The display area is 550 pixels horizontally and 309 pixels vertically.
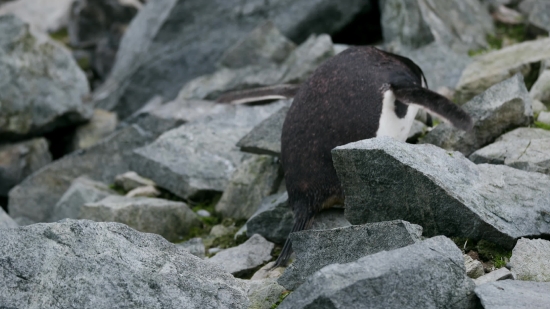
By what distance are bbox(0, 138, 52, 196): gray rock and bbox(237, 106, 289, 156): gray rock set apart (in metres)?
4.59

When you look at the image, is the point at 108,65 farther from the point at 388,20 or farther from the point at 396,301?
the point at 396,301

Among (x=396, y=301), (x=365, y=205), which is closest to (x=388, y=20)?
(x=365, y=205)

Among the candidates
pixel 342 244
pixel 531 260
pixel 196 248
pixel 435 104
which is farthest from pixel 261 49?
pixel 531 260

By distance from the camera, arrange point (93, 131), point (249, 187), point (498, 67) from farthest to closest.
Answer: point (93, 131) < point (498, 67) < point (249, 187)

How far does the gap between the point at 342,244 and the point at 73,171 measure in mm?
5751

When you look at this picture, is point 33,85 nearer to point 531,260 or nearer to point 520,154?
point 520,154

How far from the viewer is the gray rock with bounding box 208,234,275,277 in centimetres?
511

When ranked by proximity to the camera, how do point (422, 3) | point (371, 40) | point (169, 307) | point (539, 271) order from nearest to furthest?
point (169, 307), point (539, 271), point (422, 3), point (371, 40)

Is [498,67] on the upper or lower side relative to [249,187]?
upper

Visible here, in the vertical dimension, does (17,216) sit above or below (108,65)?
above

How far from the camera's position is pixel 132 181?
24.9ft

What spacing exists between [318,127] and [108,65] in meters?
10.6

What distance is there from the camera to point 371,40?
35.1ft

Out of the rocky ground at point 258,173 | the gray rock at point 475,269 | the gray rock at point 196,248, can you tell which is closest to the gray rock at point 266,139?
the rocky ground at point 258,173
